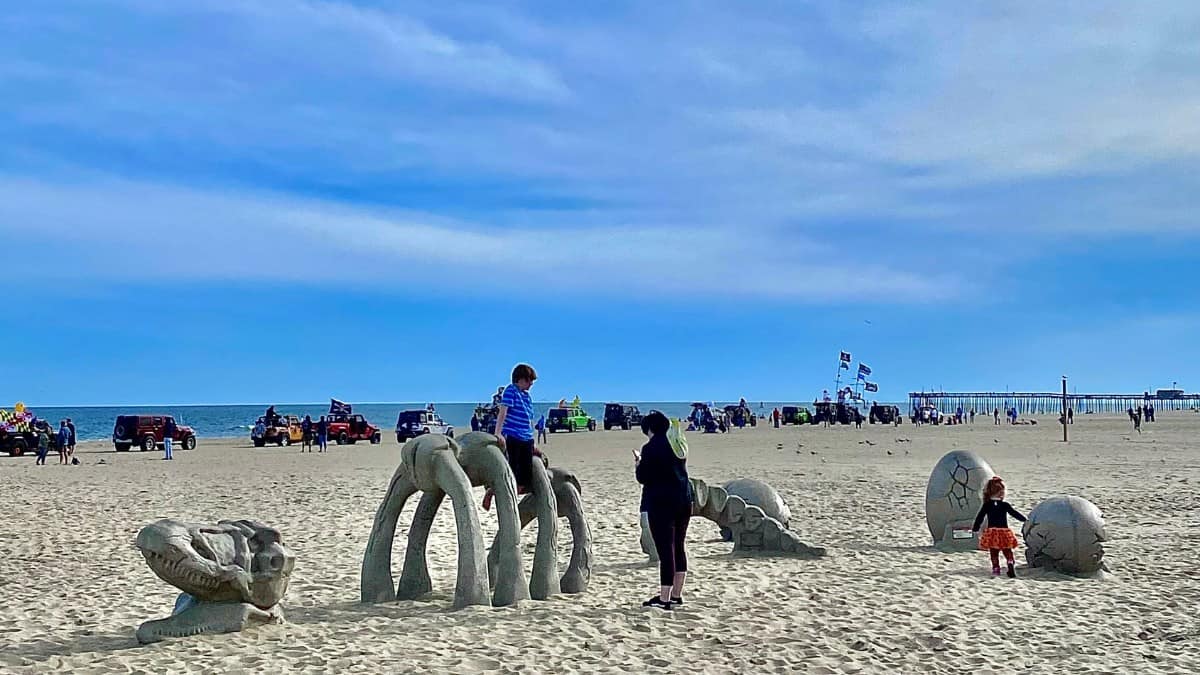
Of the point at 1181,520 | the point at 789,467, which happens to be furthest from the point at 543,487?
the point at 789,467

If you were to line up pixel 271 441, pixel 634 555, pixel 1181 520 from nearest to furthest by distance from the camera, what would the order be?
pixel 634 555, pixel 1181 520, pixel 271 441

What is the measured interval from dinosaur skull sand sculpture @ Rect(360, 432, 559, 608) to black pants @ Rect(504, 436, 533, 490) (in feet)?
0.24

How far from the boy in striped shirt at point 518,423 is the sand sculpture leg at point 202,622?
2.34 meters

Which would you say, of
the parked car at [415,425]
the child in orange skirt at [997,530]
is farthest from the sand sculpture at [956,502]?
the parked car at [415,425]

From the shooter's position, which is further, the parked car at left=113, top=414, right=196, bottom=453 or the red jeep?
the red jeep

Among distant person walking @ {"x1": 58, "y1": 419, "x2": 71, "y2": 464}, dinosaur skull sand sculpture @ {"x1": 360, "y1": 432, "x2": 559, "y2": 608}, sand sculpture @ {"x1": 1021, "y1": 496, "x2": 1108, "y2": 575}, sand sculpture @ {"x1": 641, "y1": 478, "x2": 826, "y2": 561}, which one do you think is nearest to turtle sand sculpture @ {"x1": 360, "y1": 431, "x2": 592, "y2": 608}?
dinosaur skull sand sculpture @ {"x1": 360, "y1": 432, "x2": 559, "y2": 608}

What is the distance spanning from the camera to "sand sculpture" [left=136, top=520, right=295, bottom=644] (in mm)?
8047

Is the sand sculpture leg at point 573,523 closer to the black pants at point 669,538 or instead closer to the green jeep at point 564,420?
the black pants at point 669,538

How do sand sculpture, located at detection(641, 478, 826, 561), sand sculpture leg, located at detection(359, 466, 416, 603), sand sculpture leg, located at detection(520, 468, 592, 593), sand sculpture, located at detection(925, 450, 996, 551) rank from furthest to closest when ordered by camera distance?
sand sculpture, located at detection(925, 450, 996, 551) → sand sculpture, located at detection(641, 478, 826, 561) → sand sculpture leg, located at detection(520, 468, 592, 593) → sand sculpture leg, located at detection(359, 466, 416, 603)

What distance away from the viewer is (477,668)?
24.7 feet

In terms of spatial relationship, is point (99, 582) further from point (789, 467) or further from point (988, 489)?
point (789, 467)

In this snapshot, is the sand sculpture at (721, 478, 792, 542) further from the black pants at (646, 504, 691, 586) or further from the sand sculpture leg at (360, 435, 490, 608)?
the sand sculpture leg at (360, 435, 490, 608)

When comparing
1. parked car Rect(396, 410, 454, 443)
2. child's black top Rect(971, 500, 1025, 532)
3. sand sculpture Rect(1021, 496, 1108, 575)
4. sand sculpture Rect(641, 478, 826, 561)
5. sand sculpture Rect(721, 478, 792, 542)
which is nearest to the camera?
sand sculpture Rect(1021, 496, 1108, 575)

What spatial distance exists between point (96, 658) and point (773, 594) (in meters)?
5.69
